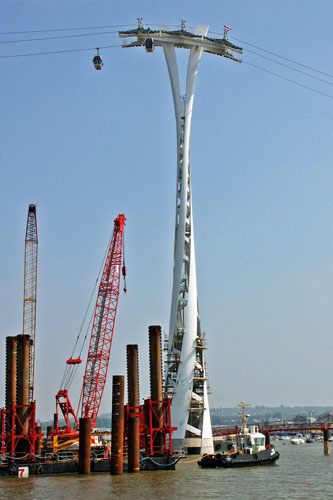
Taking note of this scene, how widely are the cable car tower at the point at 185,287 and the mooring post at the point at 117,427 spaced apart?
3140 cm

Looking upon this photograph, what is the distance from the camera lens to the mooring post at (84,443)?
193 ft

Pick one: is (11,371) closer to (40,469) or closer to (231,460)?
(40,469)

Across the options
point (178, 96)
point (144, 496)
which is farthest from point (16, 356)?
point (178, 96)

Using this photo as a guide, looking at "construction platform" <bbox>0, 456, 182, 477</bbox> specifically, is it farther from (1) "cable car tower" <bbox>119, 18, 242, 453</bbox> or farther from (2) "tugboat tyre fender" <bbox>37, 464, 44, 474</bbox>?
(1) "cable car tower" <bbox>119, 18, 242, 453</bbox>

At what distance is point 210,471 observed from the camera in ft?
212

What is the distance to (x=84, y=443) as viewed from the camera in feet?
193

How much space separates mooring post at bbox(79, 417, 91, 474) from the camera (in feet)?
193

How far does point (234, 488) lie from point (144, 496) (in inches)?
317

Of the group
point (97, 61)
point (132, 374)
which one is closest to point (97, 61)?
point (97, 61)

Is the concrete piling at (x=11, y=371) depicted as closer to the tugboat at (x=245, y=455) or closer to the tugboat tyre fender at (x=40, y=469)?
the tugboat tyre fender at (x=40, y=469)

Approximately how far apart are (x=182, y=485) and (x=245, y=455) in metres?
18.0

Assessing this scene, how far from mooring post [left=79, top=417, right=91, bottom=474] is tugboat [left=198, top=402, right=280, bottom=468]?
13.3 meters

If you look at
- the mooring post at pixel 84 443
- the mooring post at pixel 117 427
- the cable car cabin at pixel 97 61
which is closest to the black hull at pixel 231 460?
the mooring post at pixel 84 443

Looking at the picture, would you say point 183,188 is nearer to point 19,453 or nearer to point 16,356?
point 16,356
